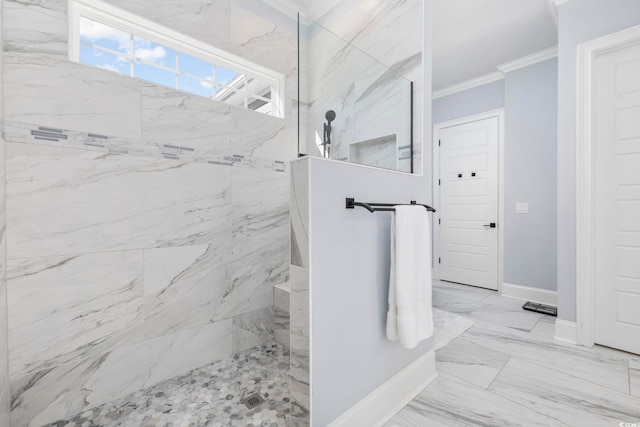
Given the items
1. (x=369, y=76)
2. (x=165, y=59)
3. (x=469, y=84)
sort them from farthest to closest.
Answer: (x=469, y=84), (x=165, y=59), (x=369, y=76)

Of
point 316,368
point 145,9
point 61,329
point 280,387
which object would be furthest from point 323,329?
point 145,9

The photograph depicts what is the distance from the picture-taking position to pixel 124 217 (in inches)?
65.2

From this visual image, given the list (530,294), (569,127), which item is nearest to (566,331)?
(530,294)

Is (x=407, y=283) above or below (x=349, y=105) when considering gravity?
below

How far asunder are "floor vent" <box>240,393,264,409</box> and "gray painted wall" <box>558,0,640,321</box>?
8.04 feet

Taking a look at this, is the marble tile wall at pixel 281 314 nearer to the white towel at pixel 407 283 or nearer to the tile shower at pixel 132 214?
the tile shower at pixel 132 214

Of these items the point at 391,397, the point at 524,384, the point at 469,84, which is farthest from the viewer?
the point at 469,84

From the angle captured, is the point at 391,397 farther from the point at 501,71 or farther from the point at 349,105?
the point at 501,71

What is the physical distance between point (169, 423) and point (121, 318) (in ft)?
2.08

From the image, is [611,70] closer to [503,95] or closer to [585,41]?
[585,41]

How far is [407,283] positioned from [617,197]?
2.04 metres

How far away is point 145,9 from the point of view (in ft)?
5.77

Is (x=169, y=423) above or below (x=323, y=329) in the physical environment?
below

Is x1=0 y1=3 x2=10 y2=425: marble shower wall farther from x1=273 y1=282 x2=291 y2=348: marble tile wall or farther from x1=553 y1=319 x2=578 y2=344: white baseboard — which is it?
x1=553 y1=319 x2=578 y2=344: white baseboard
